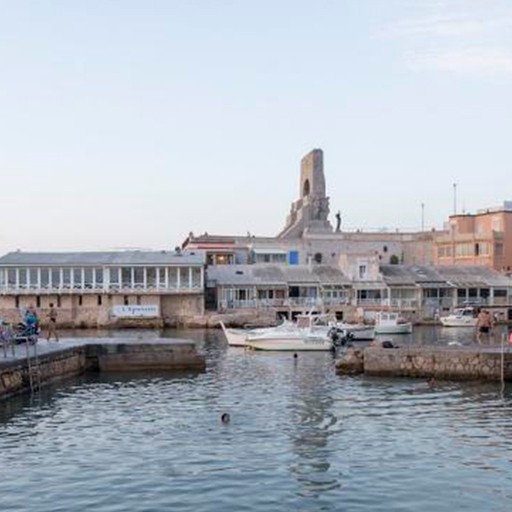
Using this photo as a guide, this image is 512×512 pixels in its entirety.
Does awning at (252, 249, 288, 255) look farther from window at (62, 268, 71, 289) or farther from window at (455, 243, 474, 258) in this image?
window at (62, 268, 71, 289)

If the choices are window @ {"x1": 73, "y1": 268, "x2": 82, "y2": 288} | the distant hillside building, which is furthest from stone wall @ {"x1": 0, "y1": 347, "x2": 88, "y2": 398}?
the distant hillside building

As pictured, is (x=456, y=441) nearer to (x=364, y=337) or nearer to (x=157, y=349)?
(x=157, y=349)

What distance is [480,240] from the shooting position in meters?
107

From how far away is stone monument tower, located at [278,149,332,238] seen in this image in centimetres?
12975

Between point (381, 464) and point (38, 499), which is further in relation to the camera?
point (381, 464)

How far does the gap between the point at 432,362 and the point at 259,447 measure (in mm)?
17294

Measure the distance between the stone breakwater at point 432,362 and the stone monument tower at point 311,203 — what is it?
87.2 metres

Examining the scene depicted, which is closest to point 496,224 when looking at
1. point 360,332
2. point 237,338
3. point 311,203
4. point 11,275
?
point 311,203

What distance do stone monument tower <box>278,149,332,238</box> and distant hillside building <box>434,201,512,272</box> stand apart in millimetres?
19739

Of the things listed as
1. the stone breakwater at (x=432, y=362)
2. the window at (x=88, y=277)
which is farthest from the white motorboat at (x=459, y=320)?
the stone breakwater at (x=432, y=362)

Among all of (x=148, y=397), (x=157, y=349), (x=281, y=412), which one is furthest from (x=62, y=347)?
(x=281, y=412)

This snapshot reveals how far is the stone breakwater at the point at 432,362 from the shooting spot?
35.6 metres

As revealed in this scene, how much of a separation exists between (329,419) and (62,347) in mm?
17037

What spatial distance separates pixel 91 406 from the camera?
29.0 m
